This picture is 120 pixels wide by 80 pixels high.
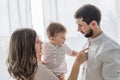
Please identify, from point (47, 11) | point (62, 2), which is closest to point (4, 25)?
point (47, 11)

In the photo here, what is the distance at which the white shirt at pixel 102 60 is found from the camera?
54.7 inches

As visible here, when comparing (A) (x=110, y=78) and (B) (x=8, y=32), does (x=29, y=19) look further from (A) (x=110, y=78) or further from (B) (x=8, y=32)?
(A) (x=110, y=78)

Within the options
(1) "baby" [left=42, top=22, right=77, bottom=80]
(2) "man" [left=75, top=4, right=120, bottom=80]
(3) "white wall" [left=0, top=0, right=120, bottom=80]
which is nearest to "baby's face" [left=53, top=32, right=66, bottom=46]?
(1) "baby" [left=42, top=22, right=77, bottom=80]

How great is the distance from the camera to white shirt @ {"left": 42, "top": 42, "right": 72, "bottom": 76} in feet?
5.74

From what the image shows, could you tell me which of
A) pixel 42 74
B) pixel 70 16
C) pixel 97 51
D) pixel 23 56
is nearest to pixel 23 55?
pixel 23 56

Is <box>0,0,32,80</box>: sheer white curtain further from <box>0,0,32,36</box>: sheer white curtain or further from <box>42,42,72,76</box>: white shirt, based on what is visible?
<box>42,42,72,76</box>: white shirt

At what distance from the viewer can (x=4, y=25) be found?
2049mm

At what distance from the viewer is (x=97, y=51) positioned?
4.75ft

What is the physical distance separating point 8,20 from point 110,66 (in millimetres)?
1052

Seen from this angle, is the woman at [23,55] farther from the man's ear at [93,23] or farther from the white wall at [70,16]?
the white wall at [70,16]

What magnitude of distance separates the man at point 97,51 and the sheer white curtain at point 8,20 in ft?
2.33

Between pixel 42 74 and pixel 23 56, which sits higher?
pixel 23 56

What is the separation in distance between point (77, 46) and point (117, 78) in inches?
31.8

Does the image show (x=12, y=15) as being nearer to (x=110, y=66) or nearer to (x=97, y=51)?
(x=97, y=51)
